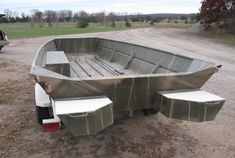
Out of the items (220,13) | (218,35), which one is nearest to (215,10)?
(220,13)

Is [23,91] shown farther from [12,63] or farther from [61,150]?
[12,63]

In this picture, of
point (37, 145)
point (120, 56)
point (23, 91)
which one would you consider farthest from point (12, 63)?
point (37, 145)

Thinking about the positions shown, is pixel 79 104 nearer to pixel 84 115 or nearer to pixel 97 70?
pixel 84 115

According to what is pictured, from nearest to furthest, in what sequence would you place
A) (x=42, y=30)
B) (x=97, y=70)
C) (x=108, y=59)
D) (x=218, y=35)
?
(x=97, y=70) → (x=108, y=59) → (x=218, y=35) → (x=42, y=30)

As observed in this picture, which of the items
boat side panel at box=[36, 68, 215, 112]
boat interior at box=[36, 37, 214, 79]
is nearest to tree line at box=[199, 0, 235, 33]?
boat interior at box=[36, 37, 214, 79]

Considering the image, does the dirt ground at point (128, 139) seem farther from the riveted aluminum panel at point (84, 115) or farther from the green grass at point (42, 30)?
the green grass at point (42, 30)


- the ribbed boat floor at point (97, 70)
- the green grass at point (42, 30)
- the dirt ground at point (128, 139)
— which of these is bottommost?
the green grass at point (42, 30)

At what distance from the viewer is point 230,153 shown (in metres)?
4.10

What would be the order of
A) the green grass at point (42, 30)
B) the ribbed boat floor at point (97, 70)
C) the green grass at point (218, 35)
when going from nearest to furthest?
the ribbed boat floor at point (97, 70) < the green grass at point (218, 35) < the green grass at point (42, 30)

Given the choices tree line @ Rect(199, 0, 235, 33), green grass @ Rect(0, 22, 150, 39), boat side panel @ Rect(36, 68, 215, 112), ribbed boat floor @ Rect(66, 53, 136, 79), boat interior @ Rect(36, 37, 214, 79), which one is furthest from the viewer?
green grass @ Rect(0, 22, 150, 39)

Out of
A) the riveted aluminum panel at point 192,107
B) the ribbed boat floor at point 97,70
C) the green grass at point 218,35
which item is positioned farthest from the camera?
the green grass at point 218,35

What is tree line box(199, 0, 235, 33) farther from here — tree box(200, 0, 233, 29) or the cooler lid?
the cooler lid

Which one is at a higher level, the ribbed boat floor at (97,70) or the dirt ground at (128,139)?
the ribbed boat floor at (97,70)

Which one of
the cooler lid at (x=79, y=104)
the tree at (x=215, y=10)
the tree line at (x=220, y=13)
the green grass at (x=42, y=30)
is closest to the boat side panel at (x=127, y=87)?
the cooler lid at (x=79, y=104)
